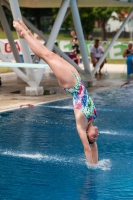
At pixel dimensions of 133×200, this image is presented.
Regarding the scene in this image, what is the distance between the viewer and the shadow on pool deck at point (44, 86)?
14.7m

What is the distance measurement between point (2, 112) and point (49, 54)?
17.7 ft

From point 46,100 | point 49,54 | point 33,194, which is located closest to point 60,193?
point 33,194

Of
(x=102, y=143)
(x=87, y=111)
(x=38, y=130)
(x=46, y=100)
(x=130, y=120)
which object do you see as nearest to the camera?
(x=87, y=111)

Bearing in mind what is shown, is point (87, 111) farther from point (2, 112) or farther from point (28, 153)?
point (2, 112)

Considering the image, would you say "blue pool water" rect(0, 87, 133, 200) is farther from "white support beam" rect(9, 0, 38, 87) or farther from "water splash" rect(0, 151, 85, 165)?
"white support beam" rect(9, 0, 38, 87)

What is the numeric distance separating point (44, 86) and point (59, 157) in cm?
994

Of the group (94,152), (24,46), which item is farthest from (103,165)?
(24,46)

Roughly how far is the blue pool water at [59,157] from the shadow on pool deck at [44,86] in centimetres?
147

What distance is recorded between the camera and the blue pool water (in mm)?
6949

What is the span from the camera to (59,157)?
8.61 meters

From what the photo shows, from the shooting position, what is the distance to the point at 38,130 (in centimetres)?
1079

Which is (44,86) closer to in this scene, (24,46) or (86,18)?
(24,46)

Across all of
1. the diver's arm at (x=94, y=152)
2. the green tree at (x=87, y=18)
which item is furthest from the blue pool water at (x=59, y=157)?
the green tree at (x=87, y=18)

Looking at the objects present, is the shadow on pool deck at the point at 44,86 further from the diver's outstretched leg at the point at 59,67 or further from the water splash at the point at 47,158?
Result: the diver's outstretched leg at the point at 59,67
